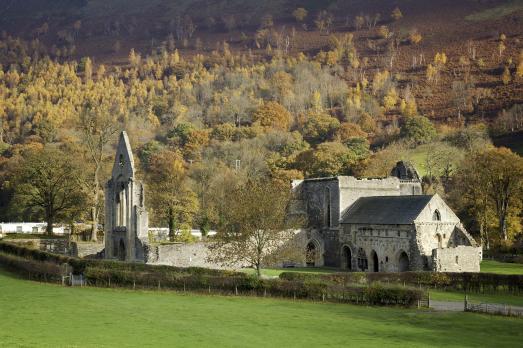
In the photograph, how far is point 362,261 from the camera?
6031cm

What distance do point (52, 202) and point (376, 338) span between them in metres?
49.3

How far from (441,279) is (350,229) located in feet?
53.1

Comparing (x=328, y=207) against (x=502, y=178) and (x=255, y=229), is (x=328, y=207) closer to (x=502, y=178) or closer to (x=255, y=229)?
(x=255, y=229)

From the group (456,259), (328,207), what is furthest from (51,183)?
(456,259)

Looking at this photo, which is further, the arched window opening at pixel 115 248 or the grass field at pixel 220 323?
the arched window opening at pixel 115 248

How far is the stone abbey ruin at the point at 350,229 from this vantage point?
54.7m

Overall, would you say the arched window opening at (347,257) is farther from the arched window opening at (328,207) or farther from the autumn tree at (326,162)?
the autumn tree at (326,162)

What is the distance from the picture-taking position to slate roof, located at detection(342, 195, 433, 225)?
55.8 m

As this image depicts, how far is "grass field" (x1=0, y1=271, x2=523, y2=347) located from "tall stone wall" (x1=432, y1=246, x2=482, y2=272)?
16.3 meters

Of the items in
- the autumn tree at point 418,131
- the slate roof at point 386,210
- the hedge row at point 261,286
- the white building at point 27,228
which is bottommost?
the hedge row at point 261,286

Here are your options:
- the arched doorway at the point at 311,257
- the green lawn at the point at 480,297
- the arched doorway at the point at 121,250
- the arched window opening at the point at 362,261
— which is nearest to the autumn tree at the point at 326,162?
the arched doorway at the point at 311,257

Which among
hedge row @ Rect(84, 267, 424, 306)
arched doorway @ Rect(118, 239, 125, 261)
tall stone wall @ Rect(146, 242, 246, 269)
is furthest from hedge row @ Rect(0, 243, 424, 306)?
arched doorway @ Rect(118, 239, 125, 261)

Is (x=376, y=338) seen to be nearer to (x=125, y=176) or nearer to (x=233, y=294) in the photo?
(x=233, y=294)

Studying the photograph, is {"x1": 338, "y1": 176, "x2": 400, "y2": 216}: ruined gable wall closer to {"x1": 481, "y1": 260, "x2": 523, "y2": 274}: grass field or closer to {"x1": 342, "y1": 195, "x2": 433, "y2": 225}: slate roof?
{"x1": 342, "y1": 195, "x2": 433, "y2": 225}: slate roof
